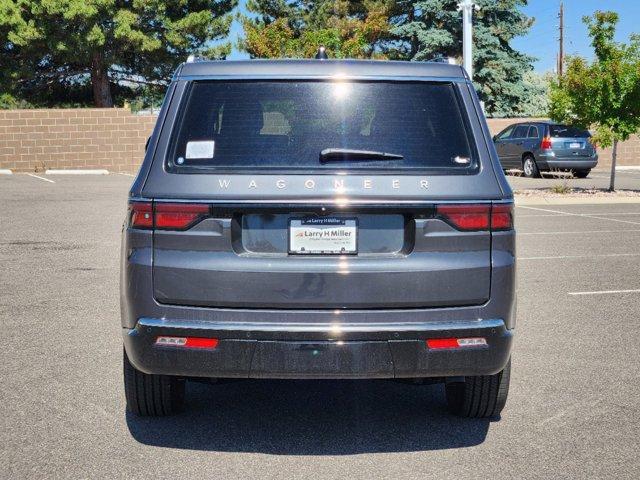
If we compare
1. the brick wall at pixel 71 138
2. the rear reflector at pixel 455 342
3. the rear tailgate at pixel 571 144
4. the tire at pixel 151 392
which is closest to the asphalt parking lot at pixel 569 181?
the rear tailgate at pixel 571 144

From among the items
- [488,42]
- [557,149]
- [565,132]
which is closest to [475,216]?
[557,149]

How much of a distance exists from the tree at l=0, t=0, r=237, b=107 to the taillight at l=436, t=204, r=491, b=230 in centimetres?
3450

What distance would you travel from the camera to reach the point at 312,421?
4.75 m

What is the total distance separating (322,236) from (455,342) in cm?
76

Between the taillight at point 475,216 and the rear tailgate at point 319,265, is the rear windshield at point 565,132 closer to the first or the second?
the taillight at point 475,216

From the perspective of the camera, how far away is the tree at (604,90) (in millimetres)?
19625

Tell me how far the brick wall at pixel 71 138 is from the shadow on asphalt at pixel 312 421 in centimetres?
2742

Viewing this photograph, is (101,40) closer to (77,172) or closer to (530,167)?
(77,172)

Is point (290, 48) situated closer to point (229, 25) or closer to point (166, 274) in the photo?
point (229, 25)

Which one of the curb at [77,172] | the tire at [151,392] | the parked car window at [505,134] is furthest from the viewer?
the curb at [77,172]

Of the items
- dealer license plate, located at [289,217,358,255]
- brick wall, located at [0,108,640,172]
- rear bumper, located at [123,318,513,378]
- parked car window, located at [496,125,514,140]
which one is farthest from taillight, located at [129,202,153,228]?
brick wall, located at [0,108,640,172]

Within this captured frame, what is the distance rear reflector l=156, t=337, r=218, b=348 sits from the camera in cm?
396

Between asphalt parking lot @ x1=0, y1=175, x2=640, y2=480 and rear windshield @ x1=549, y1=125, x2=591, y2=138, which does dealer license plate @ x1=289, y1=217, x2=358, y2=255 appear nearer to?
asphalt parking lot @ x1=0, y1=175, x2=640, y2=480

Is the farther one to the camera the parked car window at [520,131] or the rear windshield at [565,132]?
the parked car window at [520,131]
